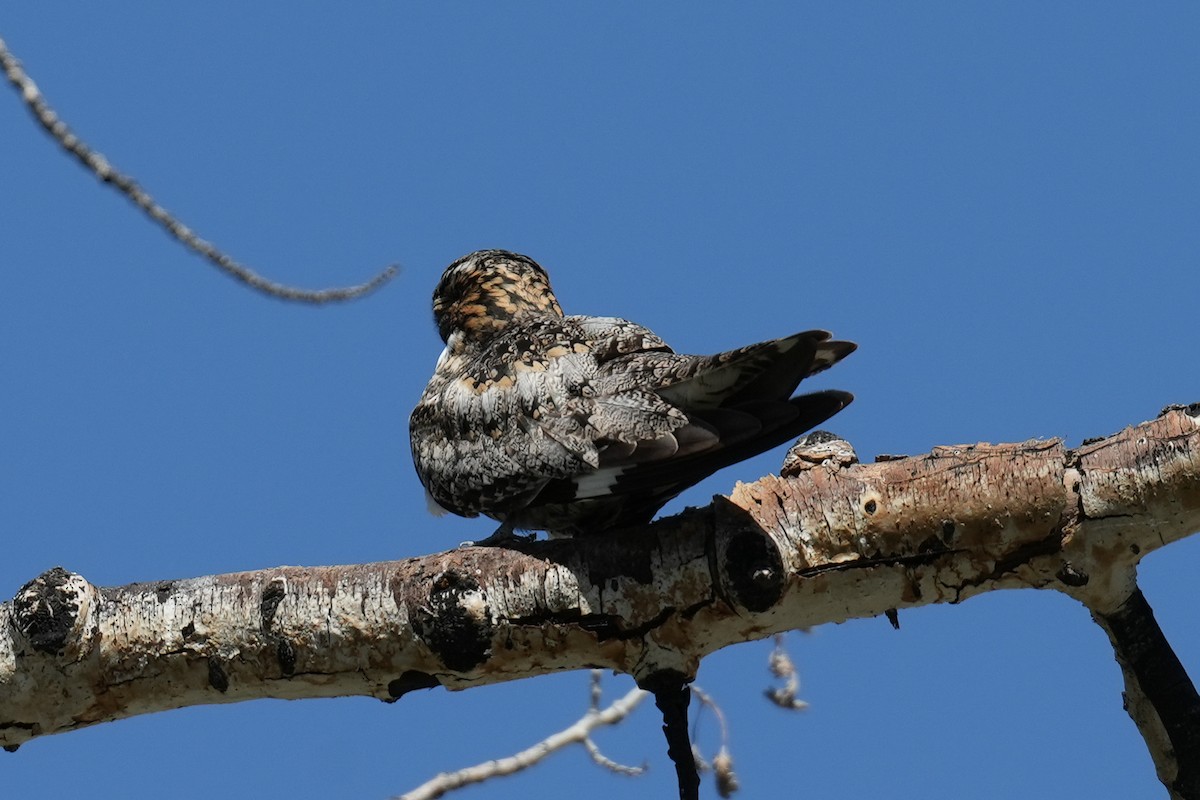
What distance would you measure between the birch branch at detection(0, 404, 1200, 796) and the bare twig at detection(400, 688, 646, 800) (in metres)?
1.73

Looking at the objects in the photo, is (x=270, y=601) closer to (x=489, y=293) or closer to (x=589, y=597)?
(x=589, y=597)

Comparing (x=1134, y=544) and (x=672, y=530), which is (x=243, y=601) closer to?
(x=672, y=530)

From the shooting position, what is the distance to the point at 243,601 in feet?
14.1

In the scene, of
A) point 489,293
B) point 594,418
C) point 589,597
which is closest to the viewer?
point 589,597

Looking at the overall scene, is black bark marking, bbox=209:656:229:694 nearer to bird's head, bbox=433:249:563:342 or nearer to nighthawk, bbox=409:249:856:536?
nighthawk, bbox=409:249:856:536

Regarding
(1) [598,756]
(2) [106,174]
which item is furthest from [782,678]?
(2) [106,174]

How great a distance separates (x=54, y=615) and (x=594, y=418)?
1640 mm

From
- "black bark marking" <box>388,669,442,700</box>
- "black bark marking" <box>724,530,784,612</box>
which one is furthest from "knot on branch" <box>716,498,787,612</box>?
"black bark marking" <box>388,669,442,700</box>

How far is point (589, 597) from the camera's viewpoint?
423cm

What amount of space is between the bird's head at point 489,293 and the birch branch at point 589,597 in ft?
5.82

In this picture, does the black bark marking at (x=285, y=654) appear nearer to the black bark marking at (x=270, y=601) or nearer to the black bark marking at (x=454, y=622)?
the black bark marking at (x=270, y=601)

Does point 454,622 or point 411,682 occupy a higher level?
point 454,622

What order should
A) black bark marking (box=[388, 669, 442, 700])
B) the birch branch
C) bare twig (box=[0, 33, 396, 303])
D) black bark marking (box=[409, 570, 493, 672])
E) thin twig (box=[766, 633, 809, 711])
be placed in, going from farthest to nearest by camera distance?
thin twig (box=[766, 633, 809, 711]) → black bark marking (box=[388, 669, 442, 700]) → black bark marking (box=[409, 570, 493, 672]) → the birch branch → bare twig (box=[0, 33, 396, 303])

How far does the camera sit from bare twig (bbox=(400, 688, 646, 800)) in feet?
19.7
